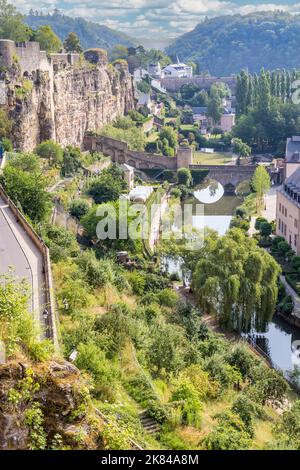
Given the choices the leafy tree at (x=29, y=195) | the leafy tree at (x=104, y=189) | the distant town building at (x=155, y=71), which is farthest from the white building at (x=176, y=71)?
the leafy tree at (x=29, y=195)

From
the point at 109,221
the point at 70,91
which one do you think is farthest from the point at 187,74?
the point at 109,221

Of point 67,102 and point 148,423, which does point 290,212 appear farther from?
point 67,102

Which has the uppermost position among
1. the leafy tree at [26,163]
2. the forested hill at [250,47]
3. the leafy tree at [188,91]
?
the forested hill at [250,47]

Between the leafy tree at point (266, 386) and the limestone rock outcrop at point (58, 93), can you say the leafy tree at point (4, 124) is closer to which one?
the limestone rock outcrop at point (58, 93)

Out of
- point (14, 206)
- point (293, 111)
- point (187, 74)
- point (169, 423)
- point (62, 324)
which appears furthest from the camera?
point (187, 74)

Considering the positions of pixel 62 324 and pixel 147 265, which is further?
pixel 147 265

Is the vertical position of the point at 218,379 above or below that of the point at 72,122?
below
